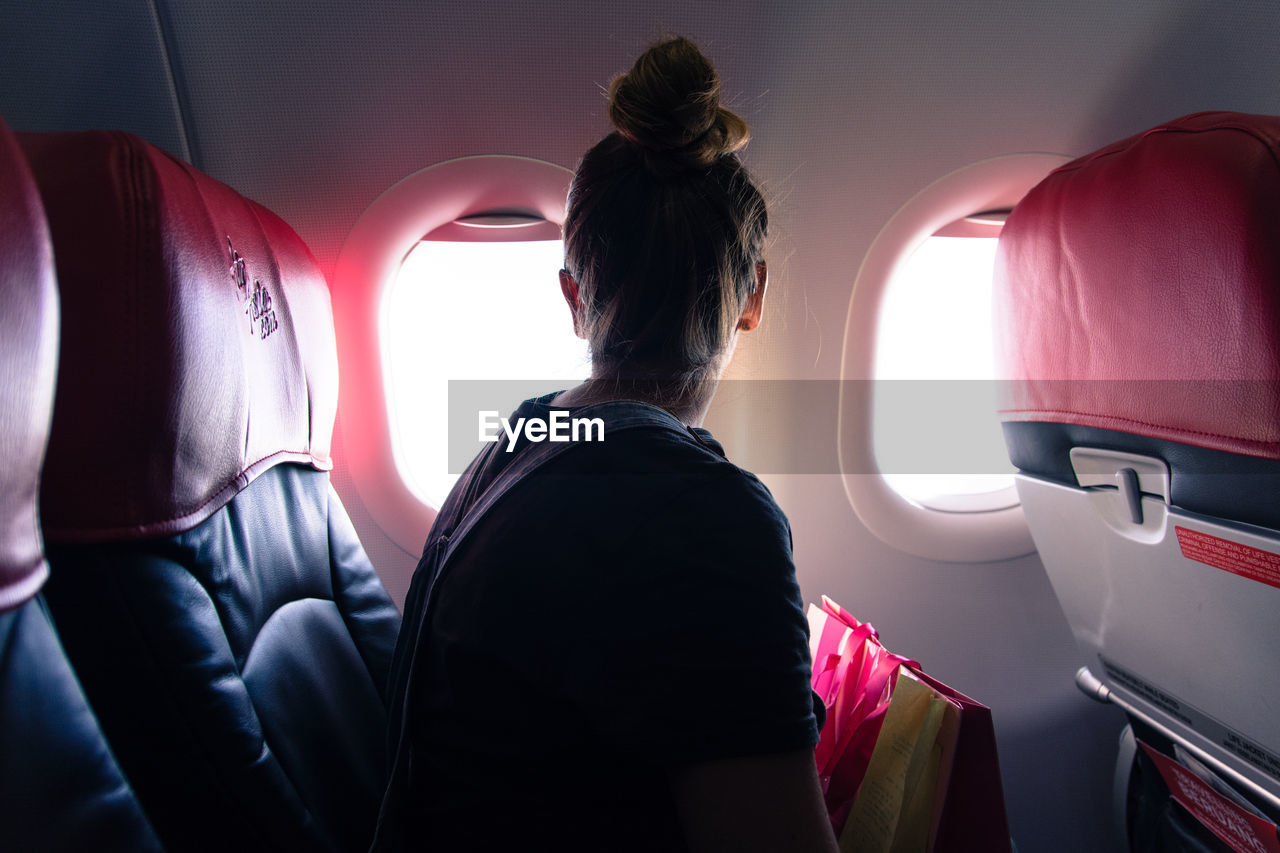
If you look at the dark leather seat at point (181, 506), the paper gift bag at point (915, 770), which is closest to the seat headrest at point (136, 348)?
the dark leather seat at point (181, 506)

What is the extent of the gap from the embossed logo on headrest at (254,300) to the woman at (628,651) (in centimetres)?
37

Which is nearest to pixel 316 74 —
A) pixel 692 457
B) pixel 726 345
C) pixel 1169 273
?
pixel 726 345

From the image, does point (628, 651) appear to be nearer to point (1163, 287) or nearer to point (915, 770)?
point (915, 770)

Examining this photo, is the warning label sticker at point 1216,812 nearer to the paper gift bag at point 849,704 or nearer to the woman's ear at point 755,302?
the paper gift bag at point 849,704

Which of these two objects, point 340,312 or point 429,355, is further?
point 429,355

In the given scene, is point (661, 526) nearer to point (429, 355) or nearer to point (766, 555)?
point (766, 555)

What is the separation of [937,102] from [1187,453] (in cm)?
96

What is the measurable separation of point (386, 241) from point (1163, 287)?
54.1 inches

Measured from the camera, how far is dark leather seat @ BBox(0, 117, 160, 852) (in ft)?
1.21

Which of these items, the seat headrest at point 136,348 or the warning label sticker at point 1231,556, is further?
the warning label sticker at point 1231,556

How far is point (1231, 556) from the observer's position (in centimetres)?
84

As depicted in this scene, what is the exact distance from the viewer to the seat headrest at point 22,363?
0.36 m

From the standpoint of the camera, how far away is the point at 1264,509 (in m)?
0.78

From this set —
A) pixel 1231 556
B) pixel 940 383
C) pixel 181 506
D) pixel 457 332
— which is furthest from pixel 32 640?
pixel 940 383
